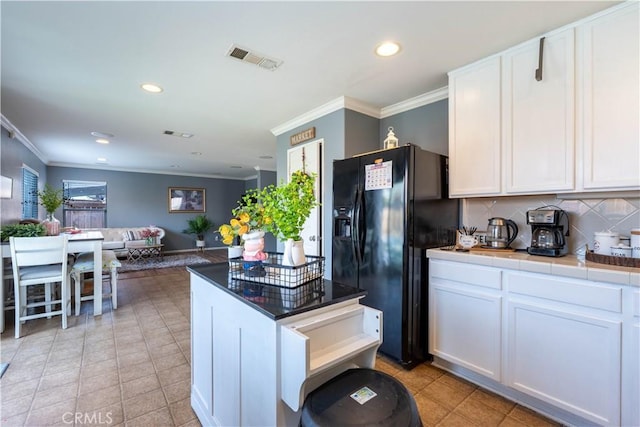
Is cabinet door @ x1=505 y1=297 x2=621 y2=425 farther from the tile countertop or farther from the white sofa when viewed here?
the white sofa

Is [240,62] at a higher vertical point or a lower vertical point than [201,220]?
higher

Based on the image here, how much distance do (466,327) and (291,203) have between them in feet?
5.52

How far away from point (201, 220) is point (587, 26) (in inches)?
341

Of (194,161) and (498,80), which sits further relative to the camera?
(194,161)

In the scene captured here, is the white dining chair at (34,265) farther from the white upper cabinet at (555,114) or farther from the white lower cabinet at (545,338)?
the white upper cabinet at (555,114)

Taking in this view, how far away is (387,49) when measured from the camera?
200 cm

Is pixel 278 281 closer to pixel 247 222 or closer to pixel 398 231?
pixel 247 222

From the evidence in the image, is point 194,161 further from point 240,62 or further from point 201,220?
point 240,62

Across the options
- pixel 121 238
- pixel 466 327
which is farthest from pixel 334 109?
pixel 121 238

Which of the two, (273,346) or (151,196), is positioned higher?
(151,196)

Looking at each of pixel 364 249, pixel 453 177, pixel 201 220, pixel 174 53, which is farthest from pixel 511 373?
pixel 201 220

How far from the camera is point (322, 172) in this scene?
3168mm

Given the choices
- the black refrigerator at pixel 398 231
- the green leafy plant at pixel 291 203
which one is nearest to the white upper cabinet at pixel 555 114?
the black refrigerator at pixel 398 231

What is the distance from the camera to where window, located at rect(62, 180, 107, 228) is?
6957 millimetres
